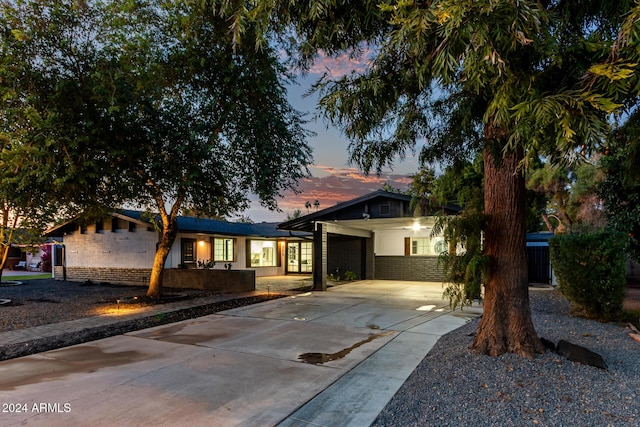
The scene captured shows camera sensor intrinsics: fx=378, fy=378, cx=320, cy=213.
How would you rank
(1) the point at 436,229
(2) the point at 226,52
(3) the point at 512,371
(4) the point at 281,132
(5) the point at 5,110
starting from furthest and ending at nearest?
(4) the point at 281,132 < (2) the point at 226,52 < (5) the point at 5,110 < (1) the point at 436,229 < (3) the point at 512,371

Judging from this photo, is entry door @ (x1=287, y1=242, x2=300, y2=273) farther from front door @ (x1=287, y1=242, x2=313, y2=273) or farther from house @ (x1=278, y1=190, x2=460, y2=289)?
house @ (x1=278, y1=190, x2=460, y2=289)

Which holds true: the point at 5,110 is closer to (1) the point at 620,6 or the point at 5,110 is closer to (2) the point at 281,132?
(2) the point at 281,132

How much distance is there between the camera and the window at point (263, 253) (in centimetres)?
1944

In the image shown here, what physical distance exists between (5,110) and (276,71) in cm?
634

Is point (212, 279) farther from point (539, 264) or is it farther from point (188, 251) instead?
point (539, 264)

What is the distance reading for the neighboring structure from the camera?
15859 mm

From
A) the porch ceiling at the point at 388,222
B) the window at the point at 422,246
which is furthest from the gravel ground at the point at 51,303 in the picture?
the window at the point at 422,246

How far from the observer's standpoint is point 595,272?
731 cm

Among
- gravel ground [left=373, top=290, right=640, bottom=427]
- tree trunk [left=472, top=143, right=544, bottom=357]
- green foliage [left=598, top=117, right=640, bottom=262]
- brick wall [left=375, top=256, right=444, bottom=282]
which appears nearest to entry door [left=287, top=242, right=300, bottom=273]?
brick wall [left=375, top=256, right=444, bottom=282]

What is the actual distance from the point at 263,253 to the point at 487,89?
55.7 feet

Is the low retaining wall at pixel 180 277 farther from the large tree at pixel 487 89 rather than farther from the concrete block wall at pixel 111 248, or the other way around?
the large tree at pixel 487 89

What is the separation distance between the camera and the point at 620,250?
284 inches

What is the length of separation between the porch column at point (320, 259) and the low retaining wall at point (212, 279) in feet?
7.49

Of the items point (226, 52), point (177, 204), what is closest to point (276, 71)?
point (226, 52)
